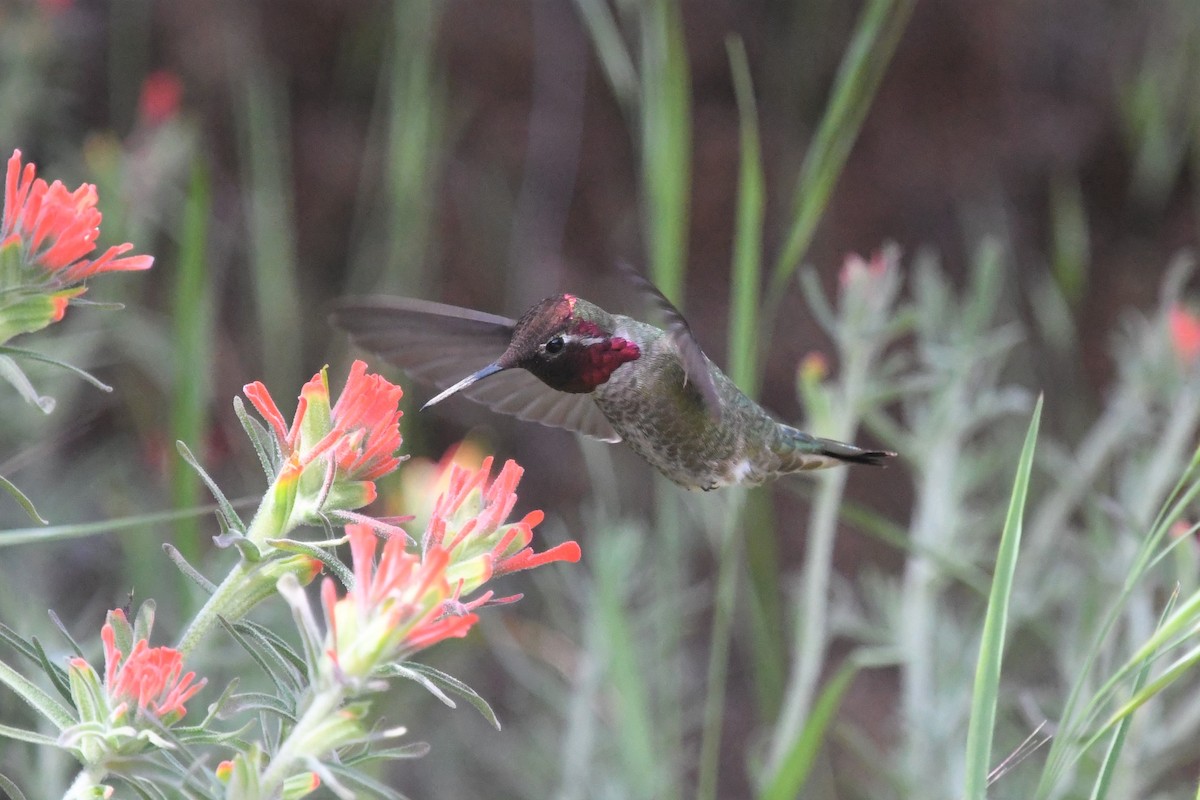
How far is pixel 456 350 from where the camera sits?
1341 millimetres

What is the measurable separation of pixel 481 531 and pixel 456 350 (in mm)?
515

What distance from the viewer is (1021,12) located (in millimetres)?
3152

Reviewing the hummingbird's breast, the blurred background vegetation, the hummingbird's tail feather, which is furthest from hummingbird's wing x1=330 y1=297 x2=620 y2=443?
the blurred background vegetation

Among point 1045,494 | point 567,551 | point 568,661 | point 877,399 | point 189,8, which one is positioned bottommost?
point 568,661

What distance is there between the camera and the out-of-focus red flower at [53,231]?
881mm

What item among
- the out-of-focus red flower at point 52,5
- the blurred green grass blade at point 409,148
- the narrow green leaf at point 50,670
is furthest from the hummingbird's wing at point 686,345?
the out-of-focus red flower at point 52,5

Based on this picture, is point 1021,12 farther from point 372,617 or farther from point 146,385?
point 372,617

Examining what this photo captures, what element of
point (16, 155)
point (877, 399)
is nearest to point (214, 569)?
point (877, 399)

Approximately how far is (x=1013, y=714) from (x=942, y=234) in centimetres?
137

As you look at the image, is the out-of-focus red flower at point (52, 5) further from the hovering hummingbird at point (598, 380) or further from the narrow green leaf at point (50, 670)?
the narrow green leaf at point (50, 670)

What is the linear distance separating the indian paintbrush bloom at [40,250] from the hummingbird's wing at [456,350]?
30 centimetres

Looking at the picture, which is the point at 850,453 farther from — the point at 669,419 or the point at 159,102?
the point at 159,102

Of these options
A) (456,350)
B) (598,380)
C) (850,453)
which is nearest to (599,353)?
(598,380)

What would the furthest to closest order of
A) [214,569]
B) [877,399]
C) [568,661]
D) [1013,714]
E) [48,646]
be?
1. [568,661]
2. [1013,714]
3. [214,569]
4. [877,399]
5. [48,646]
